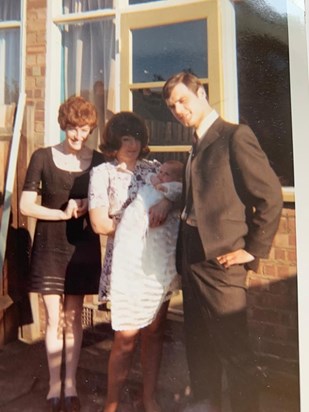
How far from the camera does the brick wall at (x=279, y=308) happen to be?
1232mm

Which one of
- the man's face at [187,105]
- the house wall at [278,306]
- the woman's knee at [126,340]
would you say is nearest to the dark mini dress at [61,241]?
the woman's knee at [126,340]

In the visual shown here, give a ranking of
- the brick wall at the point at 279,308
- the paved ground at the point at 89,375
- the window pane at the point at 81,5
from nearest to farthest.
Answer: the brick wall at the point at 279,308
the paved ground at the point at 89,375
the window pane at the point at 81,5

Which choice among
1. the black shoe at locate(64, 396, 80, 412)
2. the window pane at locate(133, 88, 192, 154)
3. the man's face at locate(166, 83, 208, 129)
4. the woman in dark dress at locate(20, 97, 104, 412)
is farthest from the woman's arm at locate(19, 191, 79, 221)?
the black shoe at locate(64, 396, 80, 412)

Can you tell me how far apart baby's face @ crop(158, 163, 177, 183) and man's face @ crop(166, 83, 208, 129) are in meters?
0.14

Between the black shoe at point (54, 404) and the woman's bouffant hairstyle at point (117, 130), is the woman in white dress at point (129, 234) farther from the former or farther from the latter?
the black shoe at point (54, 404)

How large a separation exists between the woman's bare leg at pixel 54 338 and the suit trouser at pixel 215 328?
395 millimetres

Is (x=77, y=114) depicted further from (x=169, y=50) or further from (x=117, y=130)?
(x=169, y=50)

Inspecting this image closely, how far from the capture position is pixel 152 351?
136 centimetres

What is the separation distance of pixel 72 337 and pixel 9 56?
0.92 meters

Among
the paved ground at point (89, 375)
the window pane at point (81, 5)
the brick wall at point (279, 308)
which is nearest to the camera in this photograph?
the brick wall at point (279, 308)

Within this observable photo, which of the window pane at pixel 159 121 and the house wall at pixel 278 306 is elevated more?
the window pane at pixel 159 121

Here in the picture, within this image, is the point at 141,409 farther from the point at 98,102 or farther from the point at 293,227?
the point at 98,102

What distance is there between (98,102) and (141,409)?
3.01 ft

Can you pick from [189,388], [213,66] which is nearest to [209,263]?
[189,388]
